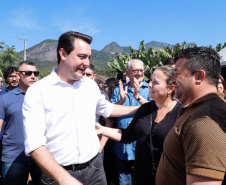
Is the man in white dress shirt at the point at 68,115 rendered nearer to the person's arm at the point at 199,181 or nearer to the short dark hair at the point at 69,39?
the short dark hair at the point at 69,39

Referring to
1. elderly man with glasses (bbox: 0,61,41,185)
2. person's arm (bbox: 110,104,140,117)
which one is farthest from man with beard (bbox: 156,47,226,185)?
elderly man with glasses (bbox: 0,61,41,185)

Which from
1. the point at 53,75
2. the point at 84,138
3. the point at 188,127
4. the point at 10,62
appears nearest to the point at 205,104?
the point at 188,127

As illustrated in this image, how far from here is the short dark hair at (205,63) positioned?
4.76 feet

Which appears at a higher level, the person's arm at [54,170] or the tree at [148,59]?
the tree at [148,59]

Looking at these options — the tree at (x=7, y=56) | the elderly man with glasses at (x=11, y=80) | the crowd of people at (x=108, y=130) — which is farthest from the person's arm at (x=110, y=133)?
the tree at (x=7, y=56)

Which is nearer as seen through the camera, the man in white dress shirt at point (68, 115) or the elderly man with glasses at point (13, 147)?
the man in white dress shirt at point (68, 115)

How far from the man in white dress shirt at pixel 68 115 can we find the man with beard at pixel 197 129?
0.87 meters

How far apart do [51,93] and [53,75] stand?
0.22m

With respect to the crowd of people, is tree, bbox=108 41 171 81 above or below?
above

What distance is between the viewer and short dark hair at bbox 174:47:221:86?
1450 millimetres

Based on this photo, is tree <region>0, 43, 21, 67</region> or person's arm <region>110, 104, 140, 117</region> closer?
person's arm <region>110, 104, 140, 117</region>

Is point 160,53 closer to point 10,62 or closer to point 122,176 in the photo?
point 122,176

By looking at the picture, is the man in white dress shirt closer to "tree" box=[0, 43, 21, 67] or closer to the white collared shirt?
the white collared shirt

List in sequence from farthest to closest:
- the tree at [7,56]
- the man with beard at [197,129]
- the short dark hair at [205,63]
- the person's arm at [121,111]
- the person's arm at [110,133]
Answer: the tree at [7,56] → the person's arm at [121,111] → the person's arm at [110,133] → the short dark hair at [205,63] → the man with beard at [197,129]
